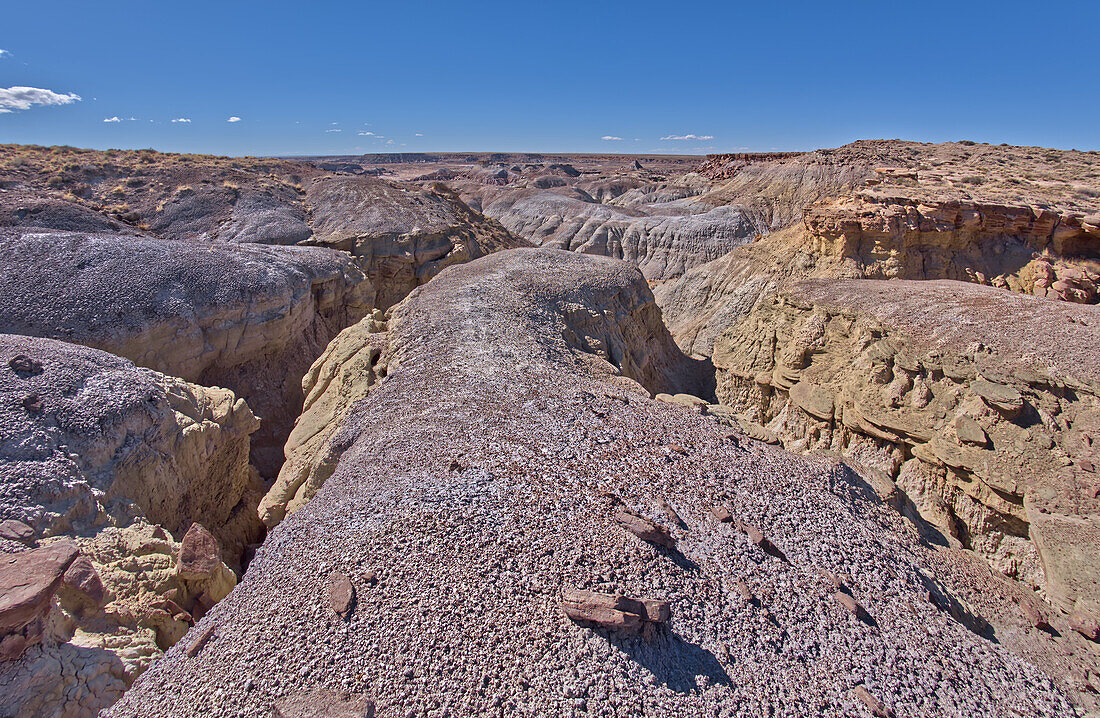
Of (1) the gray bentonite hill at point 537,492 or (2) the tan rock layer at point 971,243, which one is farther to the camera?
(2) the tan rock layer at point 971,243

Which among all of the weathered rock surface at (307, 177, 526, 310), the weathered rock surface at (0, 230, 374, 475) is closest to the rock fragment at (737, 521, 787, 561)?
the weathered rock surface at (0, 230, 374, 475)

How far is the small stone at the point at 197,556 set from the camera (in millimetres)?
7492

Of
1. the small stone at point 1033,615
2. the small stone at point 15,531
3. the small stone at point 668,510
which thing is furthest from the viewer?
the small stone at point 668,510

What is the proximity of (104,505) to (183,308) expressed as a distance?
9234 millimetres

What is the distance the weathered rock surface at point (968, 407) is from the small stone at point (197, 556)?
1209cm

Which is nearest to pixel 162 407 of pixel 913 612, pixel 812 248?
pixel 913 612

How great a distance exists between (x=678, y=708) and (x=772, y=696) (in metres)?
1.08

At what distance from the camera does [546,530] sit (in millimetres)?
6578

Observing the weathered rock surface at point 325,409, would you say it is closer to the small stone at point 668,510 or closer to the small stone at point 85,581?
the small stone at point 85,581

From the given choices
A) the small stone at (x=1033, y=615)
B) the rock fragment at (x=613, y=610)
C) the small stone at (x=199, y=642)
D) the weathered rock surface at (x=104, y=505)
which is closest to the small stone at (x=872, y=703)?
the rock fragment at (x=613, y=610)

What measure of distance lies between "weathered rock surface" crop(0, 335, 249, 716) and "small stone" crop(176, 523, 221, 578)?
68 millimetres

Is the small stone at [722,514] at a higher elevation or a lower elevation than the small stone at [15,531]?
lower

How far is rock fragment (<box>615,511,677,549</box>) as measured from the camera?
6531 mm

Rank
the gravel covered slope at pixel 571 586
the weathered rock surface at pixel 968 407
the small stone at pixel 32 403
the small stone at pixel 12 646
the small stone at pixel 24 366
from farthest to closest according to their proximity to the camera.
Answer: the weathered rock surface at pixel 968 407 → the small stone at pixel 24 366 → the small stone at pixel 32 403 → the small stone at pixel 12 646 → the gravel covered slope at pixel 571 586
